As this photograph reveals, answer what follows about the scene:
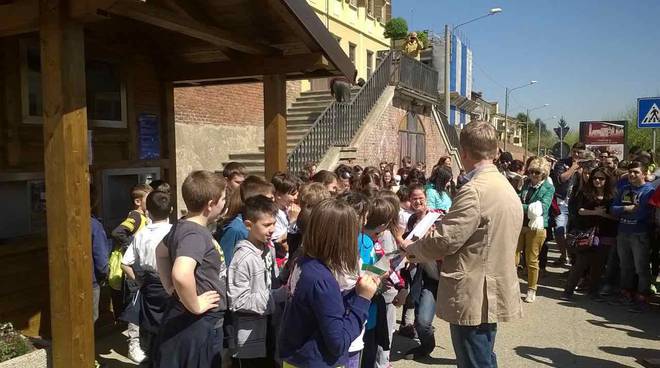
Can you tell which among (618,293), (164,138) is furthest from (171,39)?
(618,293)

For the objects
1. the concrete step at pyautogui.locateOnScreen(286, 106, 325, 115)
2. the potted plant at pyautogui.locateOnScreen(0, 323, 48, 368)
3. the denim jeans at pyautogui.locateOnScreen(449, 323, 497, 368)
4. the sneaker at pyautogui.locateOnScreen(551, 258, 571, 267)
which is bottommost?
the sneaker at pyautogui.locateOnScreen(551, 258, 571, 267)

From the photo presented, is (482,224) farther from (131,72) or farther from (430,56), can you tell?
(430,56)

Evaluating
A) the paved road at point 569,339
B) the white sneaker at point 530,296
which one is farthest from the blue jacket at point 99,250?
the white sneaker at point 530,296

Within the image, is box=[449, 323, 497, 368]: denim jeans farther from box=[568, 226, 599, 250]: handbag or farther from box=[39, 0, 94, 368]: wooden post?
box=[568, 226, 599, 250]: handbag

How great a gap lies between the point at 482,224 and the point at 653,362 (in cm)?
305

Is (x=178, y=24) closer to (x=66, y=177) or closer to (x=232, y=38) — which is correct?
(x=232, y=38)

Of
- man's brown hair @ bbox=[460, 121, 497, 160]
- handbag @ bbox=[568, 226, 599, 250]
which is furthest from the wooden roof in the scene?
handbag @ bbox=[568, 226, 599, 250]

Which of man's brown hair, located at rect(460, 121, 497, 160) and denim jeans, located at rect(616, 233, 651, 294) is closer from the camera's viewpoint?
man's brown hair, located at rect(460, 121, 497, 160)

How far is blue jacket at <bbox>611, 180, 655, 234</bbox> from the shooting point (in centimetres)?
636

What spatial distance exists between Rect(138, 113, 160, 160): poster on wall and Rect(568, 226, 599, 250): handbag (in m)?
5.88

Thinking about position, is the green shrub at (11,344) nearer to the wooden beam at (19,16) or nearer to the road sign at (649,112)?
the wooden beam at (19,16)

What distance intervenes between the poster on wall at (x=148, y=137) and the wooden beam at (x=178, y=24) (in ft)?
5.49

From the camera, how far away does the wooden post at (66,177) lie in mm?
3318

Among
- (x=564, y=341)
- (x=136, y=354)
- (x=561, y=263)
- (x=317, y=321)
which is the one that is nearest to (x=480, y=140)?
(x=317, y=321)
